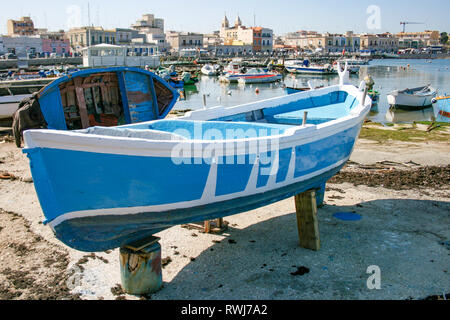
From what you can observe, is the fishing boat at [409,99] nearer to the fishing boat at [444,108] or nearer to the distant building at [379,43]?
the fishing boat at [444,108]

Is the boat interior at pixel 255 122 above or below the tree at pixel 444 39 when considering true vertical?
below

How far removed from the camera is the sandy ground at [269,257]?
570 centimetres

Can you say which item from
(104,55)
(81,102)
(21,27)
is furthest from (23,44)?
(81,102)

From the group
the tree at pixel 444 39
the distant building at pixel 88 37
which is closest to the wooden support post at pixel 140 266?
the distant building at pixel 88 37

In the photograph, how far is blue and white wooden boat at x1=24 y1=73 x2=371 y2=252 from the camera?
4.84m

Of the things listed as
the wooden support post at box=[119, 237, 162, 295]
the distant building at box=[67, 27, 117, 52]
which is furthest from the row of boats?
the distant building at box=[67, 27, 117, 52]

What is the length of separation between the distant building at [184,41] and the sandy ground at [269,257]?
391ft

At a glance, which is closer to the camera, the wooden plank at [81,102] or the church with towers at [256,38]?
the wooden plank at [81,102]

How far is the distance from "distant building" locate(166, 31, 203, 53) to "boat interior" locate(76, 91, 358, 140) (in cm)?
11687

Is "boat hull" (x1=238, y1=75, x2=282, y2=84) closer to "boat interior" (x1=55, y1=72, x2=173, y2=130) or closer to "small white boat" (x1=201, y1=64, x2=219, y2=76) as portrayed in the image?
"small white boat" (x1=201, y1=64, x2=219, y2=76)

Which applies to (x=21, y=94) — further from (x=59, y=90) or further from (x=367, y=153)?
(x=367, y=153)
